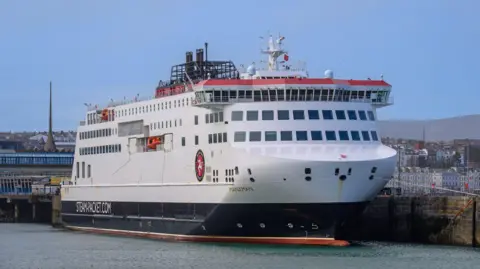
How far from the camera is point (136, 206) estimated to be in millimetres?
51781

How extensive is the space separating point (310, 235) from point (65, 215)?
21.5 meters

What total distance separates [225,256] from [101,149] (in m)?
17.3

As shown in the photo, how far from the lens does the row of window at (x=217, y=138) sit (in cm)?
4467

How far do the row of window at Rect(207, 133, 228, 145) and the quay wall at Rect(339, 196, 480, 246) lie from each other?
5795mm

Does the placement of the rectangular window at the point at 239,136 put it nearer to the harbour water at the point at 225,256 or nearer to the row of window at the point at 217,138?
the row of window at the point at 217,138

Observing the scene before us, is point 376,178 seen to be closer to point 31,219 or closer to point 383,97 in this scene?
point 383,97

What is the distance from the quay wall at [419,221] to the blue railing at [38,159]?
51.3 metres

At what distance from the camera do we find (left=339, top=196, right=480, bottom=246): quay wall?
148ft

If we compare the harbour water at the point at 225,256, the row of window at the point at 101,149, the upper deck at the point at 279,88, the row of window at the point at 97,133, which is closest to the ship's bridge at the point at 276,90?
the upper deck at the point at 279,88

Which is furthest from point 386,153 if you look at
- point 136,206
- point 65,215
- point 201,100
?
point 65,215

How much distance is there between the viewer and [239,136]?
44.1 m

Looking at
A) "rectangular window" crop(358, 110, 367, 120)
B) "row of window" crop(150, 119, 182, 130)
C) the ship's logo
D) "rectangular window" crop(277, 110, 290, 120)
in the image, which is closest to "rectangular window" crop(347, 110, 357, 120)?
"rectangular window" crop(358, 110, 367, 120)

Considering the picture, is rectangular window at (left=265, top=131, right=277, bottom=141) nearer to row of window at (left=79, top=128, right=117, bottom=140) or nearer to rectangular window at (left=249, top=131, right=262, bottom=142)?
rectangular window at (left=249, top=131, right=262, bottom=142)

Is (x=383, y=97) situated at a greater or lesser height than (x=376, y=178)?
greater
